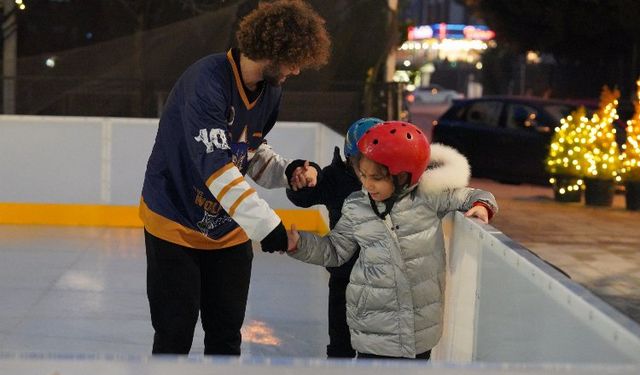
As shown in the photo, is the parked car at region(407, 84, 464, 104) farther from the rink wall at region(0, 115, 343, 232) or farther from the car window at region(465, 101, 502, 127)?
the rink wall at region(0, 115, 343, 232)

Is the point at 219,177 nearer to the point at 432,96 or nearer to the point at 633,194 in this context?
the point at 633,194

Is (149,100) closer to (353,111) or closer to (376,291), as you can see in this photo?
(353,111)

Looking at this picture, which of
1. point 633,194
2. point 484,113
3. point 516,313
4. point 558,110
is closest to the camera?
point 516,313

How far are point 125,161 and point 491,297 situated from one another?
7.86 metres

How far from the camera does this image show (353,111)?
623 inches

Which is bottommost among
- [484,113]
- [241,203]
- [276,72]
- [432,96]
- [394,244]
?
[432,96]

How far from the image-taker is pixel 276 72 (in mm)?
3904

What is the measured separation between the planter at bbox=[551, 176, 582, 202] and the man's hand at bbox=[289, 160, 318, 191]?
1135cm

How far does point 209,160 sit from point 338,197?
2.38 feet

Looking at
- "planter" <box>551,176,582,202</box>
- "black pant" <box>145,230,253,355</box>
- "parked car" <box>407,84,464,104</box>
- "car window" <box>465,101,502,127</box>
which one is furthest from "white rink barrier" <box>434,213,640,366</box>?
"parked car" <box>407,84,464,104</box>

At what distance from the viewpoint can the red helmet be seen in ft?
12.0

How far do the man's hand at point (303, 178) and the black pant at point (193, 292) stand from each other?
28 centimetres

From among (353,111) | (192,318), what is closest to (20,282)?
(192,318)

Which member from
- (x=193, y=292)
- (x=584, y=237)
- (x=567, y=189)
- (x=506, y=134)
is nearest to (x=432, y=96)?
(x=506, y=134)
